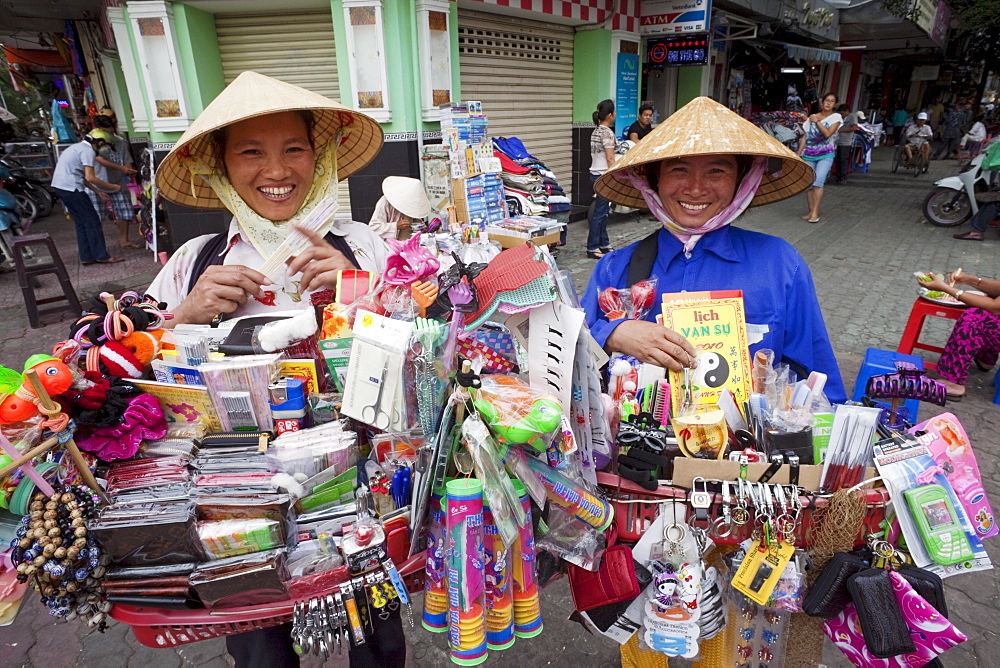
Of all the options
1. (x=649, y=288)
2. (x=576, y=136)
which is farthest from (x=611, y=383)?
(x=576, y=136)

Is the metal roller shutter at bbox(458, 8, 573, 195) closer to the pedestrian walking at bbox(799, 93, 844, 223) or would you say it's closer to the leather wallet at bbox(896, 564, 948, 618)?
the pedestrian walking at bbox(799, 93, 844, 223)

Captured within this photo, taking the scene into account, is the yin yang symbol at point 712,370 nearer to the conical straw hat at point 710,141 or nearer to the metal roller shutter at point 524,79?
the conical straw hat at point 710,141

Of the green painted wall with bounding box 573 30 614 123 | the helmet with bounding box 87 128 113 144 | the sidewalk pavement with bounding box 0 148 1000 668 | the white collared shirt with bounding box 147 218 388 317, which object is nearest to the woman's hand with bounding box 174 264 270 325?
the white collared shirt with bounding box 147 218 388 317

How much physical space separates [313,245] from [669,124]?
50.2 inches

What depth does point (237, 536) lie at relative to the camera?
1084mm

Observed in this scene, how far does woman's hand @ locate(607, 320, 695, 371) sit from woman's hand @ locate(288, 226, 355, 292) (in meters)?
0.88

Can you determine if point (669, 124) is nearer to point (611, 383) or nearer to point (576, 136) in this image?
point (611, 383)

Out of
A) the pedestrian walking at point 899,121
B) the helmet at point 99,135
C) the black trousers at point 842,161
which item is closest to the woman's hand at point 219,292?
the helmet at point 99,135

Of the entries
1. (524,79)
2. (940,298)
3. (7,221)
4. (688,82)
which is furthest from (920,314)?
(688,82)

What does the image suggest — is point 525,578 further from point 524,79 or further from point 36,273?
point 524,79

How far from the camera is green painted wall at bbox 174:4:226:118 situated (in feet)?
19.7

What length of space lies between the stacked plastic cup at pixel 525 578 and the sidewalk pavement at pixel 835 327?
4.28 feet

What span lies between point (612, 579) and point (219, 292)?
130 cm

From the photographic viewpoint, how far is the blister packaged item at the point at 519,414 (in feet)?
3.40
